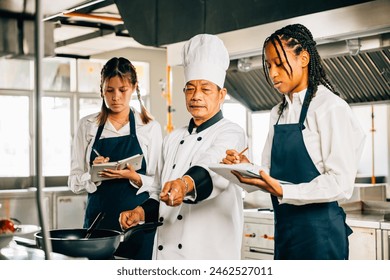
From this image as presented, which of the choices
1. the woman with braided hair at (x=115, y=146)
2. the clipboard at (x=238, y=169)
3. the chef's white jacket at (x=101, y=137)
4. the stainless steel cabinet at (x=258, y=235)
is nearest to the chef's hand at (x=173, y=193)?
the clipboard at (x=238, y=169)

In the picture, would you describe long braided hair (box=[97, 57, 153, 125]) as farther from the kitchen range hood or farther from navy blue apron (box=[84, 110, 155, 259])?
the kitchen range hood

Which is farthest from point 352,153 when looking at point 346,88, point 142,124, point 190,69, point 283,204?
point 346,88

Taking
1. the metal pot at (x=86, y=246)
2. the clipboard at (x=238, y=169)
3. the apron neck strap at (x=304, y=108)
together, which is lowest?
the metal pot at (x=86, y=246)

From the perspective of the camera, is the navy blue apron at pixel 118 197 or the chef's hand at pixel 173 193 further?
the navy blue apron at pixel 118 197

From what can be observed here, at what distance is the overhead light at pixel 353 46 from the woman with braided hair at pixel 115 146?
112 centimetres

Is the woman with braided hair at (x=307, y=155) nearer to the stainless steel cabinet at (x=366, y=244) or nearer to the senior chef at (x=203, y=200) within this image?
the senior chef at (x=203, y=200)

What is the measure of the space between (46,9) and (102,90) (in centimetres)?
99

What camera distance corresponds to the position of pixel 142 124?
2.84 metres

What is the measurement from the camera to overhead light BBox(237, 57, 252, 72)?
3721mm

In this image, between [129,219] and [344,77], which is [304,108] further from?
[344,77]

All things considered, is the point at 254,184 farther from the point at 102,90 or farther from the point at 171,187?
the point at 102,90

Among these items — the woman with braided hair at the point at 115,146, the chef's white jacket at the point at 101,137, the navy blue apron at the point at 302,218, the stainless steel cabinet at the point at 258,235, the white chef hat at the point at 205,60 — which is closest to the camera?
the navy blue apron at the point at 302,218

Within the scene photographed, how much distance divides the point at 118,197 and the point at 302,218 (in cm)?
101

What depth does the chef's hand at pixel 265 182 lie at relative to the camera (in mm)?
1807
